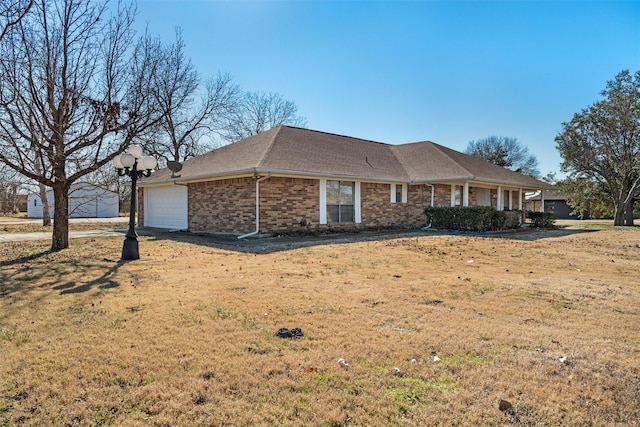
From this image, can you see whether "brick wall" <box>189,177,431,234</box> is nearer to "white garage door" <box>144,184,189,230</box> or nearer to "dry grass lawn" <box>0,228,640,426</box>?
"white garage door" <box>144,184,189,230</box>

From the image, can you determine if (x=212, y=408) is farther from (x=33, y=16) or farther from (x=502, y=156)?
(x=502, y=156)

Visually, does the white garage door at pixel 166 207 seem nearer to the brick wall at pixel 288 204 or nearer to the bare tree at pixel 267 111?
the brick wall at pixel 288 204

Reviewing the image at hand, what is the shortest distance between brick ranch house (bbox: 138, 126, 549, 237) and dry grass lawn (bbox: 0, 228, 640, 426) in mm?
6859

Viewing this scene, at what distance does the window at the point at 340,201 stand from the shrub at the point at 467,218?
407cm

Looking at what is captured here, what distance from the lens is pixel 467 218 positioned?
53.0ft

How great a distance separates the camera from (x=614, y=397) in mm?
2521

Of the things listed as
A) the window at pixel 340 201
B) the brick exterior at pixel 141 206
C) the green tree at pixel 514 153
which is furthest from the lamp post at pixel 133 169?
the green tree at pixel 514 153

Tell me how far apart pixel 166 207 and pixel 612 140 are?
27476mm

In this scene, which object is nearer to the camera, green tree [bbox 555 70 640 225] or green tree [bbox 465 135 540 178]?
green tree [bbox 555 70 640 225]

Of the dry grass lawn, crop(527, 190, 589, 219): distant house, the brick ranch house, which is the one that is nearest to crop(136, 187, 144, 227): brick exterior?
the brick ranch house

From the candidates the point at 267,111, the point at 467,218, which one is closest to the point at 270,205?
the point at 467,218

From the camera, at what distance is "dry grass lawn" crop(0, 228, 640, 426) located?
2355 millimetres

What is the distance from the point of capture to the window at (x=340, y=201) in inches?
595

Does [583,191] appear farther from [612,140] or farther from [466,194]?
[466,194]
